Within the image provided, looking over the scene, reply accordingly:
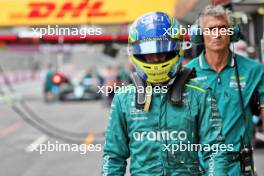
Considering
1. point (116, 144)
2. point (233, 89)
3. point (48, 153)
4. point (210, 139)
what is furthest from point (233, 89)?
point (48, 153)

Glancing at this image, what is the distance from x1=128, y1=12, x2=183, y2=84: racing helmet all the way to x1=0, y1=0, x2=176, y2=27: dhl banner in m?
2.83

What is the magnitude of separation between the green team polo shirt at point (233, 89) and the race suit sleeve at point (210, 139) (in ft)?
2.74

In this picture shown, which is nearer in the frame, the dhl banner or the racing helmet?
the racing helmet

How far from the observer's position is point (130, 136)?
3.05m

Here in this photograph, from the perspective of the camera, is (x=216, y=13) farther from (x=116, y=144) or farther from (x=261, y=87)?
(x=116, y=144)

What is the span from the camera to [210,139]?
3.02m

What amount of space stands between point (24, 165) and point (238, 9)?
4.82 meters

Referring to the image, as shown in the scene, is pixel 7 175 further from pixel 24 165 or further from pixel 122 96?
pixel 122 96

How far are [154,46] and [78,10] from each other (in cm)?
303

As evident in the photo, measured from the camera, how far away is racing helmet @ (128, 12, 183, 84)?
3.05 meters

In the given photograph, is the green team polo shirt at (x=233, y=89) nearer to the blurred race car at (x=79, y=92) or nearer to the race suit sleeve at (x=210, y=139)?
the race suit sleeve at (x=210, y=139)

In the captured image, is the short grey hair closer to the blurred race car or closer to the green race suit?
the green race suit

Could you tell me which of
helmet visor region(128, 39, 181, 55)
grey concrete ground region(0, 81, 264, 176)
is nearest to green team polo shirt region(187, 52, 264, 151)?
helmet visor region(128, 39, 181, 55)

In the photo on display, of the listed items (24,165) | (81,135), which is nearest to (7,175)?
(24,165)
